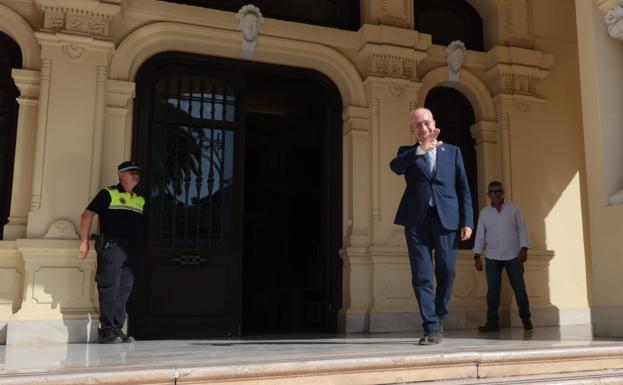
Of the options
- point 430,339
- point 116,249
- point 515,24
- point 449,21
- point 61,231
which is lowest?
point 430,339

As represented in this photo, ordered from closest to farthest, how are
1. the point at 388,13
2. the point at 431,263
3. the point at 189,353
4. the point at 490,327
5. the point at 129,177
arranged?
the point at 189,353 → the point at 431,263 → the point at 129,177 → the point at 490,327 → the point at 388,13

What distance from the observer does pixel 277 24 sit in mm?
7543

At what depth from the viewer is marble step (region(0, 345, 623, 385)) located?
309cm

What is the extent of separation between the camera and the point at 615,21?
5.48m

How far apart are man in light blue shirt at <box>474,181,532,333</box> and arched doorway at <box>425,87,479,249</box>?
4.03ft

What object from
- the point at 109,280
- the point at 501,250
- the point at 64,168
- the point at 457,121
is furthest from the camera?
the point at 457,121

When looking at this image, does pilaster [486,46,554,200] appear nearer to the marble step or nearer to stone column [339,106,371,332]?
Result: stone column [339,106,371,332]

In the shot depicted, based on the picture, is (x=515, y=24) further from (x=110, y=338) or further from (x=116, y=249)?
(x=110, y=338)

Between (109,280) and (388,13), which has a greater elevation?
(388,13)

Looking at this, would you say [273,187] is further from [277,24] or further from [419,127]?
[419,127]

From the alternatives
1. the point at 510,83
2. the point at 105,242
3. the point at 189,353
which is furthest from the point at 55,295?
the point at 510,83

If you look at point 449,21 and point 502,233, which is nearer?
point 502,233

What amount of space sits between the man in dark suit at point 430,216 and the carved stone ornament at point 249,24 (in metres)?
3.26

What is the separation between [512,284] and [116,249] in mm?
4272
